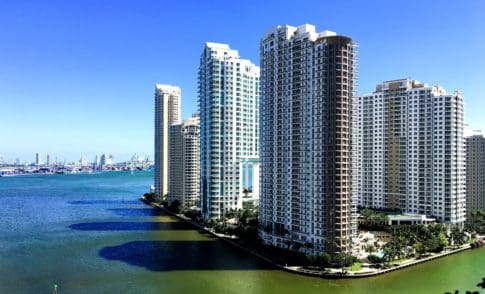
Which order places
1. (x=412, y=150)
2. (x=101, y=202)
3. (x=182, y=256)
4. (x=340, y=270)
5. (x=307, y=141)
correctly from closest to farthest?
(x=340, y=270) < (x=307, y=141) < (x=182, y=256) < (x=412, y=150) < (x=101, y=202)

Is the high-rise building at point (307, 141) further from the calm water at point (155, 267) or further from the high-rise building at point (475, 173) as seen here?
the high-rise building at point (475, 173)

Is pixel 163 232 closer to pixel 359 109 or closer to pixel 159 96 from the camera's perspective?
pixel 359 109

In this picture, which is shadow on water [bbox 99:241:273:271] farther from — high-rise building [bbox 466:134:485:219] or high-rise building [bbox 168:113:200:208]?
high-rise building [bbox 466:134:485:219]

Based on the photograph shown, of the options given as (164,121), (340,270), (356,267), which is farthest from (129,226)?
(356,267)

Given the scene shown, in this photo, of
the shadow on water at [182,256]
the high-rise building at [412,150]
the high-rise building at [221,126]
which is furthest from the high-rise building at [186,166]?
the high-rise building at [412,150]

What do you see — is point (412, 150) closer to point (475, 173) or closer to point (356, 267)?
point (475, 173)

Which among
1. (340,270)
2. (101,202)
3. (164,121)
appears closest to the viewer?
(340,270)

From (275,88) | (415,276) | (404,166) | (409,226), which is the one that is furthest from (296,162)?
(404,166)
